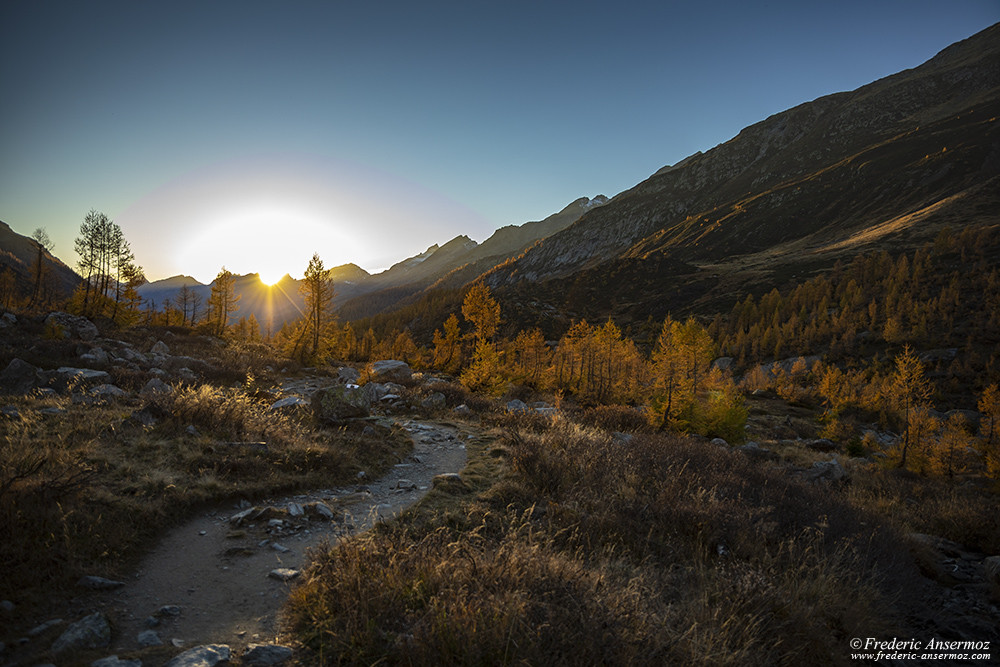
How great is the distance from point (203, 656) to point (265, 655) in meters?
0.50

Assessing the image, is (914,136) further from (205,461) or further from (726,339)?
(205,461)

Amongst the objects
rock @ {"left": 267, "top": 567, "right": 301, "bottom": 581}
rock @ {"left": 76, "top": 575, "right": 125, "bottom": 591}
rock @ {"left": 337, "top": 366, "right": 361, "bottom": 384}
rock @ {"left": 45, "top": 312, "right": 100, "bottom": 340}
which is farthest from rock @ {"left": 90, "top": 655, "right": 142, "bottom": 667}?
rock @ {"left": 45, "top": 312, "right": 100, "bottom": 340}

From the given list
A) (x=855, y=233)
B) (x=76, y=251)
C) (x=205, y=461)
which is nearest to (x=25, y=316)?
(x=76, y=251)

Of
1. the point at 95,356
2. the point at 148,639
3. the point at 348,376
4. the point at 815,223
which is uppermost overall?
the point at 815,223

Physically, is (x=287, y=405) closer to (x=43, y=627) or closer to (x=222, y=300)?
(x=43, y=627)

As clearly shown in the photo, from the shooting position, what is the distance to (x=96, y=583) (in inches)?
174

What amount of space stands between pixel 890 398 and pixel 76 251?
91577mm

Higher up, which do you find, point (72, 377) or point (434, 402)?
point (72, 377)

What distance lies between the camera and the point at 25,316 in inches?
982

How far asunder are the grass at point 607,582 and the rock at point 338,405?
7042 millimetres

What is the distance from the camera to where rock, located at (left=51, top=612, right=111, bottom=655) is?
3367 millimetres

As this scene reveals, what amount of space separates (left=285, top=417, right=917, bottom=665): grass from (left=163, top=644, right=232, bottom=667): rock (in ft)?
2.00

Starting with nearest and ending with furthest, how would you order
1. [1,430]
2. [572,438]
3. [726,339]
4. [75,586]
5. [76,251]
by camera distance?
[75,586] → [1,430] → [572,438] → [76,251] → [726,339]

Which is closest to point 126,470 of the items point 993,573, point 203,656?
point 203,656
